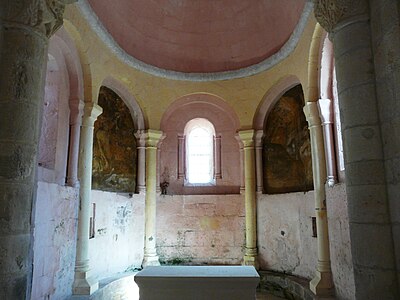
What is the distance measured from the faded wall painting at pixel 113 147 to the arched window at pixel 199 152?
1.72 meters

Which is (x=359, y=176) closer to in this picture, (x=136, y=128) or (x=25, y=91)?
(x=25, y=91)

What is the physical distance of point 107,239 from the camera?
302 inches

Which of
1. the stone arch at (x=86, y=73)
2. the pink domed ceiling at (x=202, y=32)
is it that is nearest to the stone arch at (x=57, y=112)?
the stone arch at (x=86, y=73)

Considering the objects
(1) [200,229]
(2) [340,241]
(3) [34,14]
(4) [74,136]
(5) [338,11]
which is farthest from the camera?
(1) [200,229]

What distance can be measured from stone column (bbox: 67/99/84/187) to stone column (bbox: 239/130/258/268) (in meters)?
4.44

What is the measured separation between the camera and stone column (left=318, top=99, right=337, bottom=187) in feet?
20.5

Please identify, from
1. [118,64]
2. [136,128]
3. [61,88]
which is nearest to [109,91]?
[118,64]

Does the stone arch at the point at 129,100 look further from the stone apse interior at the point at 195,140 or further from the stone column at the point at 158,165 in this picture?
the stone column at the point at 158,165

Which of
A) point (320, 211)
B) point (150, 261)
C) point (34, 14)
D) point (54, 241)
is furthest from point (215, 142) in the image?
point (34, 14)

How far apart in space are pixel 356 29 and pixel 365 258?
2066 mm

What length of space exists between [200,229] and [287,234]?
2423 mm

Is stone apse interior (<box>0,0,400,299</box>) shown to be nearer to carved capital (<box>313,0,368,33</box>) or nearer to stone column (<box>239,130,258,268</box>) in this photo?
stone column (<box>239,130,258,268</box>)

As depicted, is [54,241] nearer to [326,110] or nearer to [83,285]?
[83,285]

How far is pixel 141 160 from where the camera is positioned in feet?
30.1
